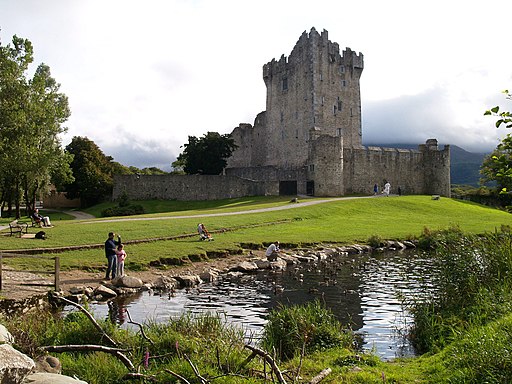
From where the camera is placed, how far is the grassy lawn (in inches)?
1011

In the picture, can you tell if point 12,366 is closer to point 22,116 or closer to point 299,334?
point 299,334

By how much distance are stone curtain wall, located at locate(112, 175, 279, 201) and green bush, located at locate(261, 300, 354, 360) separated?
46.6 meters

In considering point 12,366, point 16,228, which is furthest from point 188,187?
point 12,366

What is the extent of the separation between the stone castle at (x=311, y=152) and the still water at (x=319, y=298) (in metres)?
33.7

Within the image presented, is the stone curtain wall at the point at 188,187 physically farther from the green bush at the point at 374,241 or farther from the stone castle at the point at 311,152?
the green bush at the point at 374,241

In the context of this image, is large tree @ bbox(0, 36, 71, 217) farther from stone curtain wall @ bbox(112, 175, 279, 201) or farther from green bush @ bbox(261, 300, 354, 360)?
green bush @ bbox(261, 300, 354, 360)

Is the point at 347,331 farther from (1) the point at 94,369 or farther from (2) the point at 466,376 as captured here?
(1) the point at 94,369

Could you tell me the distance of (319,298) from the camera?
60.1 feet

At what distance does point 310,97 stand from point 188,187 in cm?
1994

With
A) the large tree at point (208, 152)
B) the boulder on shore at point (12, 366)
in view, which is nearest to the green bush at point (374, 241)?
the boulder on shore at point (12, 366)

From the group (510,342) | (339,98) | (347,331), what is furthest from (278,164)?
(510,342)

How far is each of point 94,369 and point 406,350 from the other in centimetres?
707

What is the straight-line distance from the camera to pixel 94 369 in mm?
9469

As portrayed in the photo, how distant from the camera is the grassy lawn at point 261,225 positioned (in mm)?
25672
